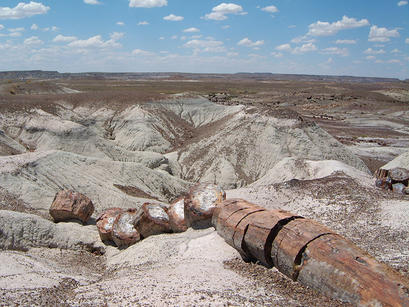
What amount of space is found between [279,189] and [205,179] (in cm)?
1152

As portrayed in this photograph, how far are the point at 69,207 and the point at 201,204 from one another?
6509mm

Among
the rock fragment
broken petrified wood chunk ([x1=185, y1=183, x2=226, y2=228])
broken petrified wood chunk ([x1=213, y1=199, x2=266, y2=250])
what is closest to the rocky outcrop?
broken petrified wood chunk ([x1=185, y1=183, x2=226, y2=228])

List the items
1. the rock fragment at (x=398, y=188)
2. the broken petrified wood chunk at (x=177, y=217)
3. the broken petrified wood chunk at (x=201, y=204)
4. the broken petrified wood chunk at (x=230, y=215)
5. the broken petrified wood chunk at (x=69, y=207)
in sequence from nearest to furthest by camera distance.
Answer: the broken petrified wood chunk at (x=230, y=215), the broken petrified wood chunk at (x=201, y=204), the broken petrified wood chunk at (x=177, y=217), the broken petrified wood chunk at (x=69, y=207), the rock fragment at (x=398, y=188)

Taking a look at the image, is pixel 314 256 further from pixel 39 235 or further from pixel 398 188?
pixel 398 188

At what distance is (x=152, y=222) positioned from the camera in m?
13.5

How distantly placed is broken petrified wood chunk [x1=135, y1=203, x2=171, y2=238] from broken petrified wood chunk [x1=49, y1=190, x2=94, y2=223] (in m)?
3.66

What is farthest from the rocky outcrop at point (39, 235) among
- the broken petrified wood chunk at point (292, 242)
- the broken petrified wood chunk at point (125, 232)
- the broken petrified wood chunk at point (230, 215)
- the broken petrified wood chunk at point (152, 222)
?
the broken petrified wood chunk at point (292, 242)

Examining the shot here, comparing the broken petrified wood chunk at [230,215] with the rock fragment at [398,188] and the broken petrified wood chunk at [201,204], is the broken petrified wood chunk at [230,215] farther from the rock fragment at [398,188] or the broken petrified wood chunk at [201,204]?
the rock fragment at [398,188]

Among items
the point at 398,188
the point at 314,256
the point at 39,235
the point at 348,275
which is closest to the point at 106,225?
the point at 39,235

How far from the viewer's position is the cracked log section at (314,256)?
7.06 meters

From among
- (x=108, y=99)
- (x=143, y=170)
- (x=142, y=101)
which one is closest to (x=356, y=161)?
(x=143, y=170)

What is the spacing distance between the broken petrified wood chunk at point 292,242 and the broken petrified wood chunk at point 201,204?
3841mm

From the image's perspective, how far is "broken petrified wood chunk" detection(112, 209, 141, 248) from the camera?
13758 millimetres

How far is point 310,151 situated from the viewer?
3012 cm
